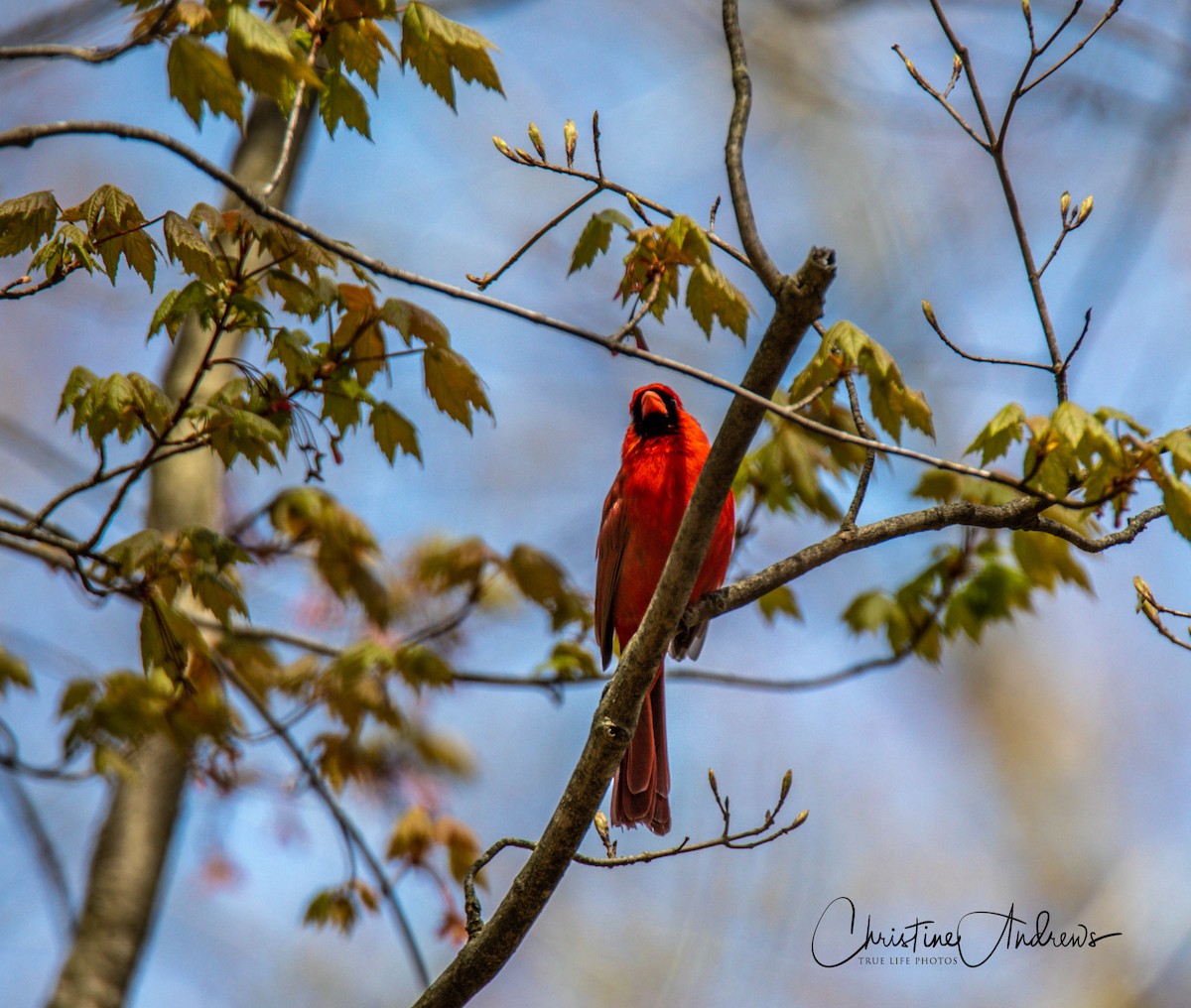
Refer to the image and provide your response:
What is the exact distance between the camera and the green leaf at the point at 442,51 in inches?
99.4

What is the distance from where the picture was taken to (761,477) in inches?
161

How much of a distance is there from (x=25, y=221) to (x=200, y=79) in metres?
0.59

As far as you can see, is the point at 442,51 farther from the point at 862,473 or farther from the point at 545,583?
the point at 545,583

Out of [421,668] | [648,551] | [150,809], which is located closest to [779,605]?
[648,551]

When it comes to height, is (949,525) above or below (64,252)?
below

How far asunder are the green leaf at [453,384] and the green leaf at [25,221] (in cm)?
91

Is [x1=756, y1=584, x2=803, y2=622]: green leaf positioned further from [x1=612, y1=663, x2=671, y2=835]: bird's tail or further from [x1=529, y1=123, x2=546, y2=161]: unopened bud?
[x1=529, y1=123, x2=546, y2=161]: unopened bud

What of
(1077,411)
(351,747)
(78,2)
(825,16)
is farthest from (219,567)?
(825,16)

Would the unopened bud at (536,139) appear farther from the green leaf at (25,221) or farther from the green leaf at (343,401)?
the green leaf at (25,221)

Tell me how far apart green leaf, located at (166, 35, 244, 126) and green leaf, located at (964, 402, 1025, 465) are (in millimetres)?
1787

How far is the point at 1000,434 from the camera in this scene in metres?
2.68

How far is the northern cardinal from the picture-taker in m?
3.78

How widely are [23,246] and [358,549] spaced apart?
1.94 meters

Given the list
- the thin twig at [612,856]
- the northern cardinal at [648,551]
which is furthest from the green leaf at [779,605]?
the thin twig at [612,856]
